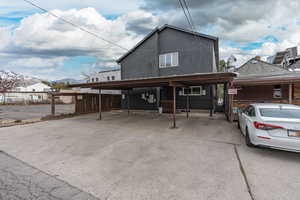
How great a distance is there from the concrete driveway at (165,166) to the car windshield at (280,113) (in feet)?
3.66

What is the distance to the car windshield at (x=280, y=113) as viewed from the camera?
4.24m

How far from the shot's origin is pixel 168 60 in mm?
14055

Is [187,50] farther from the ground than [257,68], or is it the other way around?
[187,50]

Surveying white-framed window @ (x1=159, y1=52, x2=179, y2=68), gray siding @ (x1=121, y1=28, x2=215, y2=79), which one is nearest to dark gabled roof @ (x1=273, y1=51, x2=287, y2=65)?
gray siding @ (x1=121, y1=28, x2=215, y2=79)

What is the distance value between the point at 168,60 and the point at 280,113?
10.7m

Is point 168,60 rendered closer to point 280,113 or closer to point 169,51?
point 169,51

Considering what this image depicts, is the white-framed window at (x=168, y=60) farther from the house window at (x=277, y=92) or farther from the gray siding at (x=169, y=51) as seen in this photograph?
the house window at (x=277, y=92)

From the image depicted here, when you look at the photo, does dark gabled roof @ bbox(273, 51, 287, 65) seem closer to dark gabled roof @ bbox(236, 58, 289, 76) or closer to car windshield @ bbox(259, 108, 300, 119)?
dark gabled roof @ bbox(236, 58, 289, 76)

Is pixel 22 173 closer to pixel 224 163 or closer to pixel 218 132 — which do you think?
pixel 224 163

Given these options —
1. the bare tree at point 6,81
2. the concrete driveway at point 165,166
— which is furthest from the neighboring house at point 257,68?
the bare tree at point 6,81

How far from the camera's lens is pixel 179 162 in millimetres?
3898

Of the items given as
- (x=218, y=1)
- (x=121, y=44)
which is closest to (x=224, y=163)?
(x=218, y=1)

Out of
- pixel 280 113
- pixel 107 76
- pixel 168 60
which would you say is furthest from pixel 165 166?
pixel 107 76

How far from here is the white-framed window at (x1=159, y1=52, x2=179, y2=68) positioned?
13.7 meters
